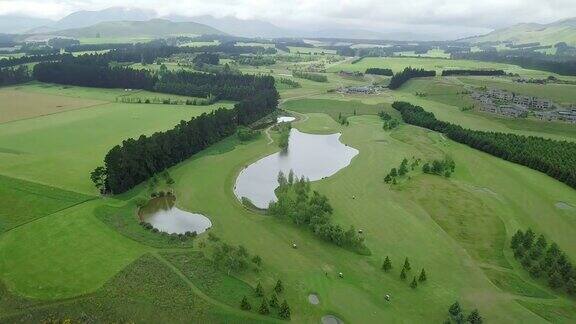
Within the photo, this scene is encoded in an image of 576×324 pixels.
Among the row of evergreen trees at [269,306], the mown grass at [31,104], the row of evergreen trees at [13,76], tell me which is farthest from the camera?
the row of evergreen trees at [13,76]

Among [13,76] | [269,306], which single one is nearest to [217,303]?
[269,306]

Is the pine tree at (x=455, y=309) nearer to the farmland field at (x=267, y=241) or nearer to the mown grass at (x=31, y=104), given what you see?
the farmland field at (x=267, y=241)

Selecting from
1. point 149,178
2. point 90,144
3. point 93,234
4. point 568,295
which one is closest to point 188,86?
point 90,144

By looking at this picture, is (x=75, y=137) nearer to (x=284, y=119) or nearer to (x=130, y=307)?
(x=284, y=119)

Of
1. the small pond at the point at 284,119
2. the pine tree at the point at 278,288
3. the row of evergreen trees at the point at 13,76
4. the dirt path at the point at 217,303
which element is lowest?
the dirt path at the point at 217,303

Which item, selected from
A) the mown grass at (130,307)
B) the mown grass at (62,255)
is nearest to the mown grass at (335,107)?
the mown grass at (62,255)

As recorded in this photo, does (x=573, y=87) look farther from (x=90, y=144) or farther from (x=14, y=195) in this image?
(x=14, y=195)
